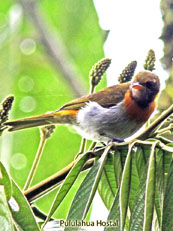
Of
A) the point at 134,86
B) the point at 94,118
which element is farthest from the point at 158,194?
the point at 94,118

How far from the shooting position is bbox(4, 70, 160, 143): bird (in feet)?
2.87

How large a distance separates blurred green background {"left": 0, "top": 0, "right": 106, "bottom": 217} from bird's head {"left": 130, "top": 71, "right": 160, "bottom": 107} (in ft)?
0.25

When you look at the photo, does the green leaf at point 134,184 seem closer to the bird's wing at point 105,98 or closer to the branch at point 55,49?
the bird's wing at point 105,98

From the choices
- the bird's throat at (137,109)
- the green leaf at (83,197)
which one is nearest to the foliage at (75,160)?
the green leaf at (83,197)

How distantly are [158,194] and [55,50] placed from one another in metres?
0.72

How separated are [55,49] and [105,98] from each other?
0.28m

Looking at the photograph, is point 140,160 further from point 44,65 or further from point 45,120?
point 44,65

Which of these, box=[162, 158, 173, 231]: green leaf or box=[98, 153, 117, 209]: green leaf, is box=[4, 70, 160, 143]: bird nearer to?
box=[98, 153, 117, 209]: green leaf

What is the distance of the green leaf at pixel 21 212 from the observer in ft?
1.70

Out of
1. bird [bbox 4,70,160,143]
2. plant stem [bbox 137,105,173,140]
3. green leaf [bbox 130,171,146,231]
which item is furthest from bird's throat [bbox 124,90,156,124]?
green leaf [bbox 130,171,146,231]

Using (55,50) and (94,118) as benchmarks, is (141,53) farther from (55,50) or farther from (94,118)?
(55,50)

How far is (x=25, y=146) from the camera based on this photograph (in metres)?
1.04

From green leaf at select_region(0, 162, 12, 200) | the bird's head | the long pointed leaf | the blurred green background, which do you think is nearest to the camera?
the long pointed leaf

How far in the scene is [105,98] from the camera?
0.96m
